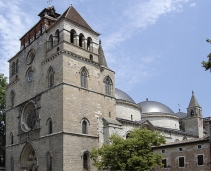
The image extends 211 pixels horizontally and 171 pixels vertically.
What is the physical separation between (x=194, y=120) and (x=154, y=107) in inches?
261

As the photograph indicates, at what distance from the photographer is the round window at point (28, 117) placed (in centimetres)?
3512

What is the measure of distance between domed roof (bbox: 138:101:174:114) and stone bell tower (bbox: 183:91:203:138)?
10.7 feet

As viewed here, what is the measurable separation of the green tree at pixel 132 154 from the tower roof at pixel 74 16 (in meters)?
14.4

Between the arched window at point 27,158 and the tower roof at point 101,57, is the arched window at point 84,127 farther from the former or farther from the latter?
the tower roof at point 101,57

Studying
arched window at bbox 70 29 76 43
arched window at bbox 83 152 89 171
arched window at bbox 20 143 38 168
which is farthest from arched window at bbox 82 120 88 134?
arched window at bbox 70 29 76 43

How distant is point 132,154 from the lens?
1032 inches

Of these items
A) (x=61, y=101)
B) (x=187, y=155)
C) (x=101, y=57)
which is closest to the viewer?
(x=187, y=155)

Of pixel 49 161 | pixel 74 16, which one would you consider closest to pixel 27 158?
pixel 49 161

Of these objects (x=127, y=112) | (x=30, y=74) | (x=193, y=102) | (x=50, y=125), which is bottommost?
(x=50, y=125)

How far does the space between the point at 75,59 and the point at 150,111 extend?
2042cm

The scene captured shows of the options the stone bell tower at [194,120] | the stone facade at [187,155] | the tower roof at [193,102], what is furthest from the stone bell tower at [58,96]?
the tower roof at [193,102]

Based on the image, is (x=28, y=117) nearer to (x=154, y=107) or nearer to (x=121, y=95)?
(x=121, y=95)

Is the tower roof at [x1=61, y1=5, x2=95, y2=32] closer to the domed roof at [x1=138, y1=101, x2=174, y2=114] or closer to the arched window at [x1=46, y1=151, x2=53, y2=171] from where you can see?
the arched window at [x1=46, y1=151, x2=53, y2=171]

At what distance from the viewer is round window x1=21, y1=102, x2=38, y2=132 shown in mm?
35125
